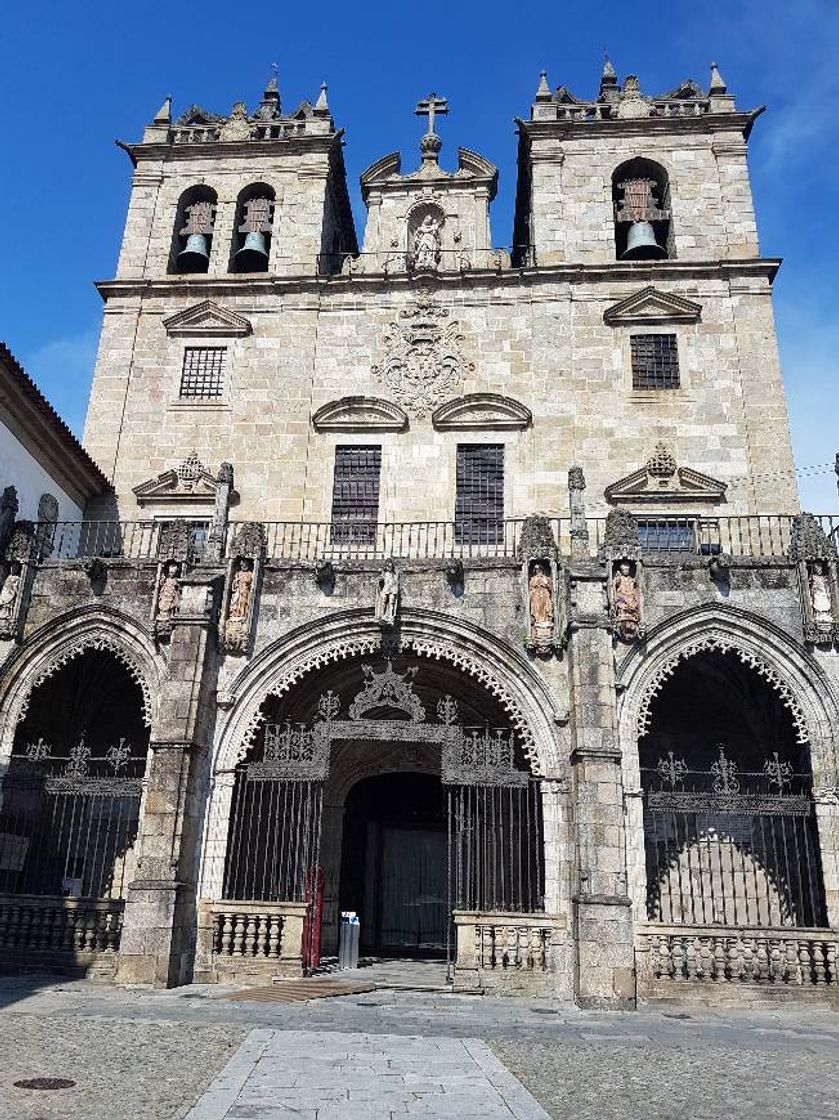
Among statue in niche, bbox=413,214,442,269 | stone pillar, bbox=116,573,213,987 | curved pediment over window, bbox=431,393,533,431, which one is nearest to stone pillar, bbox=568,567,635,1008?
stone pillar, bbox=116,573,213,987

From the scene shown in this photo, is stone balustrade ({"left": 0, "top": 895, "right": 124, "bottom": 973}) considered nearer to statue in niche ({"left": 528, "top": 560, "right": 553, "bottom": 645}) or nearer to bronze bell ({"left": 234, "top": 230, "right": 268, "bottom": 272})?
statue in niche ({"left": 528, "top": 560, "right": 553, "bottom": 645})

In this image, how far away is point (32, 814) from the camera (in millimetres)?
15383

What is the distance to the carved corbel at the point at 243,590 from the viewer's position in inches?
578

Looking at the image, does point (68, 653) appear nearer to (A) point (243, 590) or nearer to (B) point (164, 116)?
(A) point (243, 590)

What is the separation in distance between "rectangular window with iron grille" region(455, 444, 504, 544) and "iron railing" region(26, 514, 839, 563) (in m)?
0.03

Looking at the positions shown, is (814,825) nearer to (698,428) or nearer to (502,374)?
(698,428)

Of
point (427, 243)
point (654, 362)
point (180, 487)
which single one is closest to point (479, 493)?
point (654, 362)

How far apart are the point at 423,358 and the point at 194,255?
6809mm

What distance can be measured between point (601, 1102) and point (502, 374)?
15782 mm

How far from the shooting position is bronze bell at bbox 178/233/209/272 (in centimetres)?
2223

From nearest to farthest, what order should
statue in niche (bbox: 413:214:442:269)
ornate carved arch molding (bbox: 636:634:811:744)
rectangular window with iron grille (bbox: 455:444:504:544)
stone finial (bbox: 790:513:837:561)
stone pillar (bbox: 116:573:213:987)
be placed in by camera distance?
stone pillar (bbox: 116:573:213:987) < ornate carved arch molding (bbox: 636:634:811:744) < stone finial (bbox: 790:513:837:561) < rectangular window with iron grille (bbox: 455:444:504:544) < statue in niche (bbox: 413:214:442:269)

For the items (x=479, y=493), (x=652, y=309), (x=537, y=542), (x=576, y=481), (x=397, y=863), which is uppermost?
(x=652, y=309)

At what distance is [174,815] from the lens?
1308cm

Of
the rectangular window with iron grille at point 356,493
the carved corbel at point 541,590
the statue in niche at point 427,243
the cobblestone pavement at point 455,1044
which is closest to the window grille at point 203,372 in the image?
the rectangular window with iron grille at point 356,493
